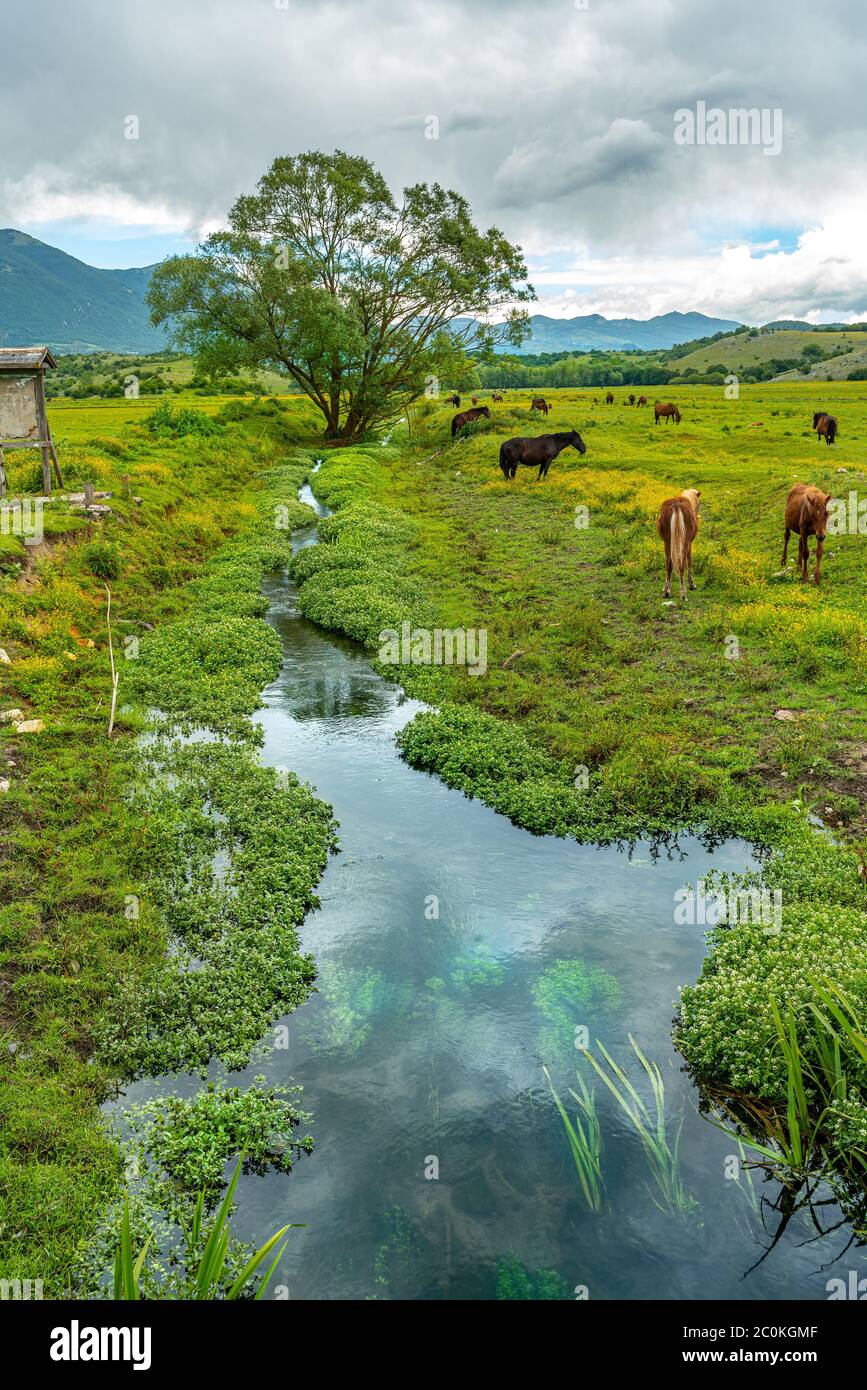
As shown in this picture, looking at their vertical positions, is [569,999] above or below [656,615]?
below

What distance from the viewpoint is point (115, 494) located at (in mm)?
26219

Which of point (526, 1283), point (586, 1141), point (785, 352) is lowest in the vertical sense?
point (526, 1283)

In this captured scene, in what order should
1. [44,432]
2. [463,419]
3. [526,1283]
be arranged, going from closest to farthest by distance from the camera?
[526,1283], [44,432], [463,419]

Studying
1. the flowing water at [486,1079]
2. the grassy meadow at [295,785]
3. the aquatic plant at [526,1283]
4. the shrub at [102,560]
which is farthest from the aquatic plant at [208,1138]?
the shrub at [102,560]

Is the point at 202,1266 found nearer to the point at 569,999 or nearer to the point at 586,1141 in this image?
the point at 586,1141

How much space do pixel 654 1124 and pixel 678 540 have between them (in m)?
14.8

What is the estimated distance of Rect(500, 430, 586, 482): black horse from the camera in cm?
3756

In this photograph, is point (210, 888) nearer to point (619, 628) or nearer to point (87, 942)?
point (87, 942)

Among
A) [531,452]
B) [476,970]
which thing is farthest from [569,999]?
[531,452]

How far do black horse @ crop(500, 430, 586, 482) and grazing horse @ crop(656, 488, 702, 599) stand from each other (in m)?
17.7

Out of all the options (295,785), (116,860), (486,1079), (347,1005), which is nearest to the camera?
(486,1079)

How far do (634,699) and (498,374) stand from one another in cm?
13101

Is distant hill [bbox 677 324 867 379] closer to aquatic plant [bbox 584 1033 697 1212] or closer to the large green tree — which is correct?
the large green tree

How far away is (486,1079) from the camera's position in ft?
26.7
